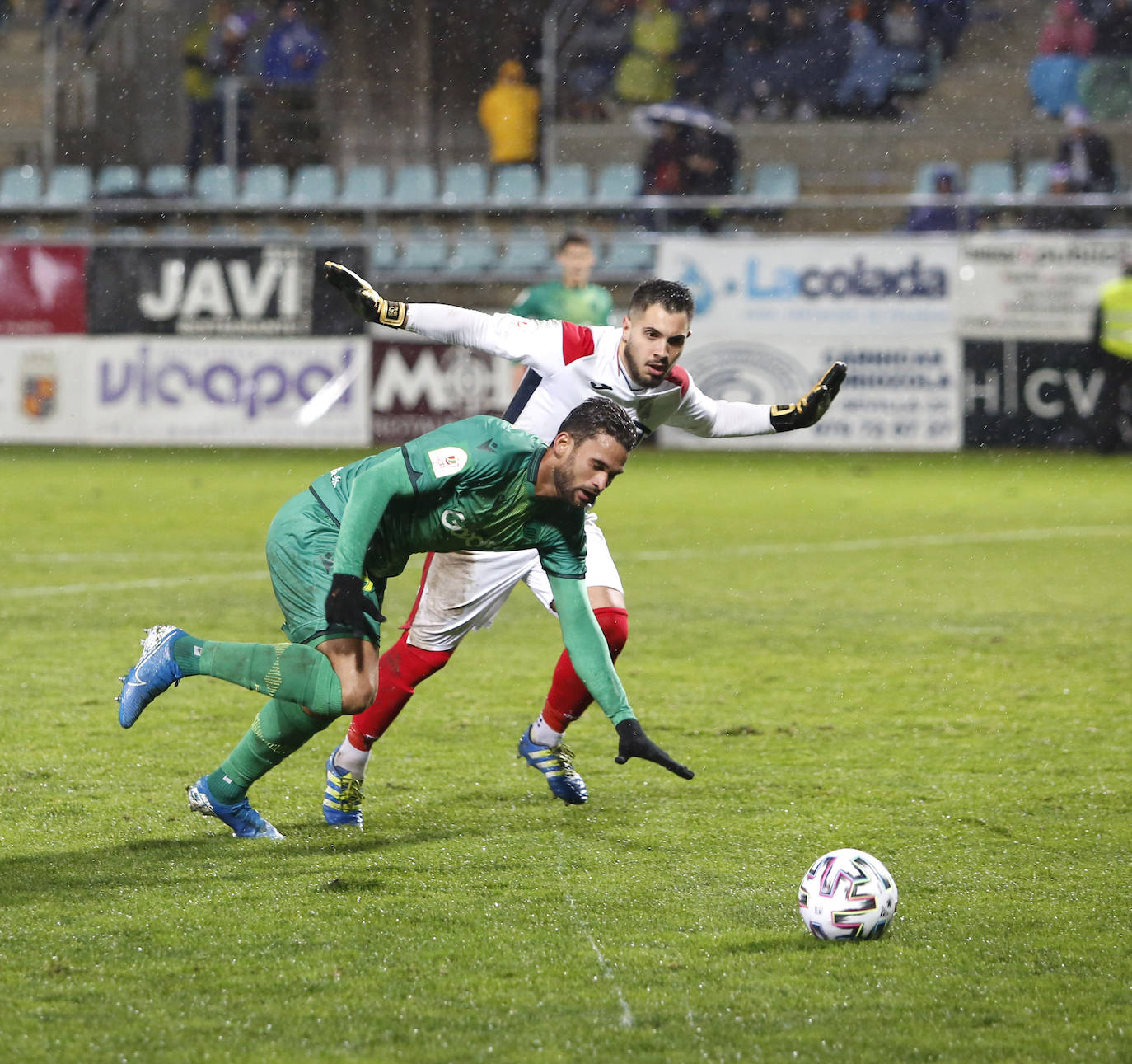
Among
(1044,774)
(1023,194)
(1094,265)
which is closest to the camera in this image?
(1044,774)

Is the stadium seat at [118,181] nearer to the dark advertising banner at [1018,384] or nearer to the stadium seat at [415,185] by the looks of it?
the stadium seat at [415,185]

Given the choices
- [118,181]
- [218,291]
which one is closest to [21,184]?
[118,181]

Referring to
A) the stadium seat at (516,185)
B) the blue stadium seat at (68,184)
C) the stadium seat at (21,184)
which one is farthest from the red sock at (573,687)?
the stadium seat at (21,184)

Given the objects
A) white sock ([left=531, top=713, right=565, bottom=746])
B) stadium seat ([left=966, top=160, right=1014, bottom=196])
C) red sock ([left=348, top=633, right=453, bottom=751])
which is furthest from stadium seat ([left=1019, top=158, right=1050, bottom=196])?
red sock ([left=348, top=633, right=453, bottom=751])

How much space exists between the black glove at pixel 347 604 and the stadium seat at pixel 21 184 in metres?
19.3

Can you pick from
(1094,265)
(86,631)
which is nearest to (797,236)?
(1094,265)

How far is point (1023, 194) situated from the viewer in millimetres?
19812

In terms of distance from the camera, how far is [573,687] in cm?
559

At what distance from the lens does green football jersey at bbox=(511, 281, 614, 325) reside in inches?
379

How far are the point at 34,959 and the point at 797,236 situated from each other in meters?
15.9

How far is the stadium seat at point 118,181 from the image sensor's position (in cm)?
2117

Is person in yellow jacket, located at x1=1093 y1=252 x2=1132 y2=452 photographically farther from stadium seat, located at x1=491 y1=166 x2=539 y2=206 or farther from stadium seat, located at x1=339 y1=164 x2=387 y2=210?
stadium seat, located at x1=339 y1=164 x2=387 y2=210

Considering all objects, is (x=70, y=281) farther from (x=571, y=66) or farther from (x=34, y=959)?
(x=34, y=959)

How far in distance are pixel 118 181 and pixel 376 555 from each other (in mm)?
18789
